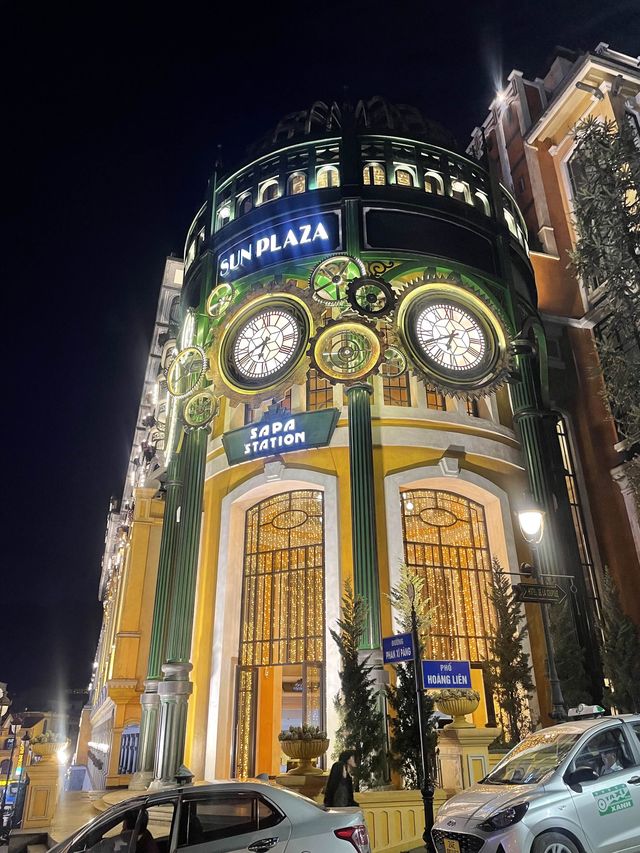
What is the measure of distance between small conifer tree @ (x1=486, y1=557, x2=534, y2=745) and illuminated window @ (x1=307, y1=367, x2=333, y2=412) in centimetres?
789

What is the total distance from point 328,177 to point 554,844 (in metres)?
23.5

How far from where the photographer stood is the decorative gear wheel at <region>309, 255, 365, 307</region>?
2206cm

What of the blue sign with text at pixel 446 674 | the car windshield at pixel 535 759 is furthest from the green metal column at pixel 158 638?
the car windshield at pixel 535 759

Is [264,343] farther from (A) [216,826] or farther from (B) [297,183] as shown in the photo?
(A) [216,826]

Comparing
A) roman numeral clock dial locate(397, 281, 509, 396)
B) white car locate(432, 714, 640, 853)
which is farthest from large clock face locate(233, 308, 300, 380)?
white car locate(432, 714, 640, 853)

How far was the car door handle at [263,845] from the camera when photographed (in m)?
5.70

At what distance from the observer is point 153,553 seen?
109 ft

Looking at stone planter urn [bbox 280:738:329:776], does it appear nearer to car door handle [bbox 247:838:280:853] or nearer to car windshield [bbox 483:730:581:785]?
car windshield [bbox 483:730:581:785]

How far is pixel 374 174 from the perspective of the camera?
987 inches

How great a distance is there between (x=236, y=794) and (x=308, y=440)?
15.0 m

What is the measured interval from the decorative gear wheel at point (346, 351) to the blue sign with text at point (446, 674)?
422 inches

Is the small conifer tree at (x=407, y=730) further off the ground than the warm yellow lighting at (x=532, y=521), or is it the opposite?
the warm yellow lighting at (x=532, y=521)

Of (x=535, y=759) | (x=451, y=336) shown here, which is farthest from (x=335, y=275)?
(x=535, y=759)

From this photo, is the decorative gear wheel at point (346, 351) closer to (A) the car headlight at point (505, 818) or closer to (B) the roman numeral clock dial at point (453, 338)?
Result: (B) the roman numeral clock dial at point (453, 338)
